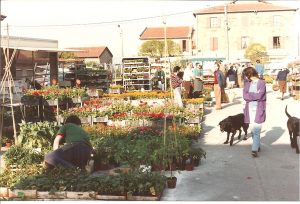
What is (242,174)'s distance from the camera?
23.6 feet

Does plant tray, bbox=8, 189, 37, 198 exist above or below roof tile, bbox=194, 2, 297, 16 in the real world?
below

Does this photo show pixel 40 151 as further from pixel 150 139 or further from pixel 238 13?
pixel 238 13

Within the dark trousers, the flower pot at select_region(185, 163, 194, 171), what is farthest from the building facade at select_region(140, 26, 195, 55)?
the dark trousers

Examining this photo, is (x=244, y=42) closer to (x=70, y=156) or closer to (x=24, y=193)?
(x=70, y=156)

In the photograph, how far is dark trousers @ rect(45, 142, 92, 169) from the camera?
270 inches

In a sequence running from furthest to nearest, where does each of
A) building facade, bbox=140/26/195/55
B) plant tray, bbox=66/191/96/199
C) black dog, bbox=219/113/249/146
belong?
building facade, bbox=140/26/195/55, black dog, bbox=219/113/249/146, plant tray, bbox=66/191/96/199

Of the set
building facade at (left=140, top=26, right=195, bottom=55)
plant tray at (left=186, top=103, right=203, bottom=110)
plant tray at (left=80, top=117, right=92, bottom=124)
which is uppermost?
building facade at (left=140, top=26, right=195, bottom=55)

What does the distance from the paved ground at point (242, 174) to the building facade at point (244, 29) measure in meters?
47.2

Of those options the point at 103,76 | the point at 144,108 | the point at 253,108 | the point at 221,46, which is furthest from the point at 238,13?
the point at 253,108

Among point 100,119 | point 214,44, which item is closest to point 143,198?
point 100,119

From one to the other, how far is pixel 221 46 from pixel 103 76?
3524 centimetres

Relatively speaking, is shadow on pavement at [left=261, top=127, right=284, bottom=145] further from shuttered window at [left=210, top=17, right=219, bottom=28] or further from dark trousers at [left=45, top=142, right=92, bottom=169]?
shuttered window at [left=210, top=17, right=219, bottom=28]

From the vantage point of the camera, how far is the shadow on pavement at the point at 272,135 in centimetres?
1015

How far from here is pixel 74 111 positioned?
12.7 meters
